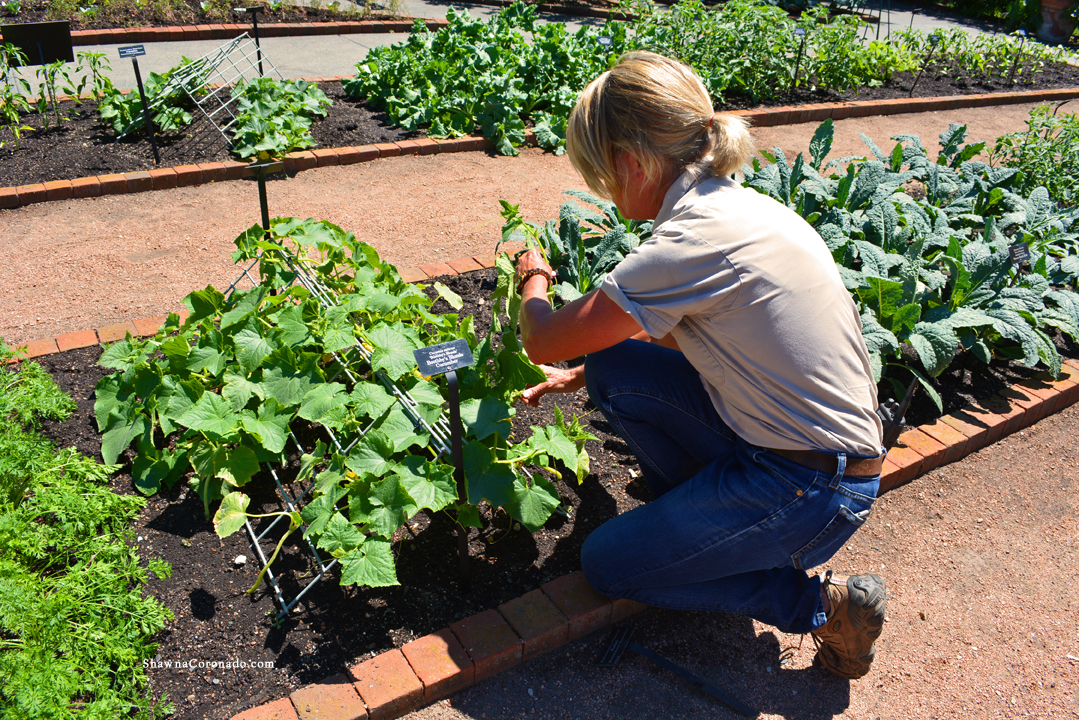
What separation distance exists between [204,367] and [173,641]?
2.74 feet

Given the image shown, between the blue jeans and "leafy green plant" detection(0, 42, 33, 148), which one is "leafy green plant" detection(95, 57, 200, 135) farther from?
the blue jeans

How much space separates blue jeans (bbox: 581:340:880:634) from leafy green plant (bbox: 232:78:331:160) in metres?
3.70

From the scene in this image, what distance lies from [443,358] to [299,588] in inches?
34.5

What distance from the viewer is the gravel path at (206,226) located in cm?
356

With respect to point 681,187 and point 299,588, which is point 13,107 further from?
point 681,187

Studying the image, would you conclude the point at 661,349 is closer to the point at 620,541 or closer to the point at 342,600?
the point at 620,541

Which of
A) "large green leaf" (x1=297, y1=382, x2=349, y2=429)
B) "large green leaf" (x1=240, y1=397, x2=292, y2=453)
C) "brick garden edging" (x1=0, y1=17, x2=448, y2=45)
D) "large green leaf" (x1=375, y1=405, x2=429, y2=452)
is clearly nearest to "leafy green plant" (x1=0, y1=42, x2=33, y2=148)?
"brick garden edging" (x1=0, y1=17, x2=448, y2=45)

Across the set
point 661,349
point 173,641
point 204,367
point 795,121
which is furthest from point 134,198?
point 795,121

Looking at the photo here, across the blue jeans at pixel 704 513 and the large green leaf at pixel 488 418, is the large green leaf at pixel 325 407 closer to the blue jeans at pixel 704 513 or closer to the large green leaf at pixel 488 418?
the large green leaf at pixel 488 418

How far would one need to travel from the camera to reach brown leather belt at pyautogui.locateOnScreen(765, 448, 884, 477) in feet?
5.86

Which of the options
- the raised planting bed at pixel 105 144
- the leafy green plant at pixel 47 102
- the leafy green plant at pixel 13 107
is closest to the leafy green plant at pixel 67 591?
the raised planting bed at pixel 105 144

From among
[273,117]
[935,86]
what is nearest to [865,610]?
[273,117]

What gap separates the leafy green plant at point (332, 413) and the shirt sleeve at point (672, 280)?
48cm

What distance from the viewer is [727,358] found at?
177 cm
